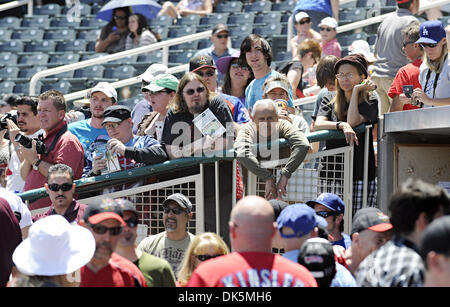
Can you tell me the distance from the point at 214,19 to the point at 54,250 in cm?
1075

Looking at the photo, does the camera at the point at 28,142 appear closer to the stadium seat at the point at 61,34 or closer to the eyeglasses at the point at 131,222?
the eyeglasses at the point at 131,222

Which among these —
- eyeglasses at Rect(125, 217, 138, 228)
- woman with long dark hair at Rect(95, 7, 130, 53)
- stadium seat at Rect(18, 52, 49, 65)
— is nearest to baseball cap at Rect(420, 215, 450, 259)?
eyeglasses at Rect(125, 217, 138, 228)

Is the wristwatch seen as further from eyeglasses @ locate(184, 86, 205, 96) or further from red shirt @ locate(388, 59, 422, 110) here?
red shirt @ locate(388, 59, 422, 110)

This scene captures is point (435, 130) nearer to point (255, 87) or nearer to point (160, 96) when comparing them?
point (255, 87)

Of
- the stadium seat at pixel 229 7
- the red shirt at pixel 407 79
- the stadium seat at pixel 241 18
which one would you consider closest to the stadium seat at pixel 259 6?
the stadium seat at pixel 229 7

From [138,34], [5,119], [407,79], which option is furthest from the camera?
[138,34]

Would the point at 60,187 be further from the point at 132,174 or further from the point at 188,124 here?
the point at 188,124

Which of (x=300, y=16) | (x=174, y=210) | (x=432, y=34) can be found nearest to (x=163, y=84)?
(x=174, y=210)

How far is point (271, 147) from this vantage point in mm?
6914

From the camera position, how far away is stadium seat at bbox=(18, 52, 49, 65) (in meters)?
14.4

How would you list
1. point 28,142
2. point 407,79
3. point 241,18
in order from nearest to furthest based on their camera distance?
point 28,142 → point 407,79 → point 241,18

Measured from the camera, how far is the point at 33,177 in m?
7.25

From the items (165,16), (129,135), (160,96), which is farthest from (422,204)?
(165,16)

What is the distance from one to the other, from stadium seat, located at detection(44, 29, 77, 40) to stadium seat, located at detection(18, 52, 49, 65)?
0.99m
